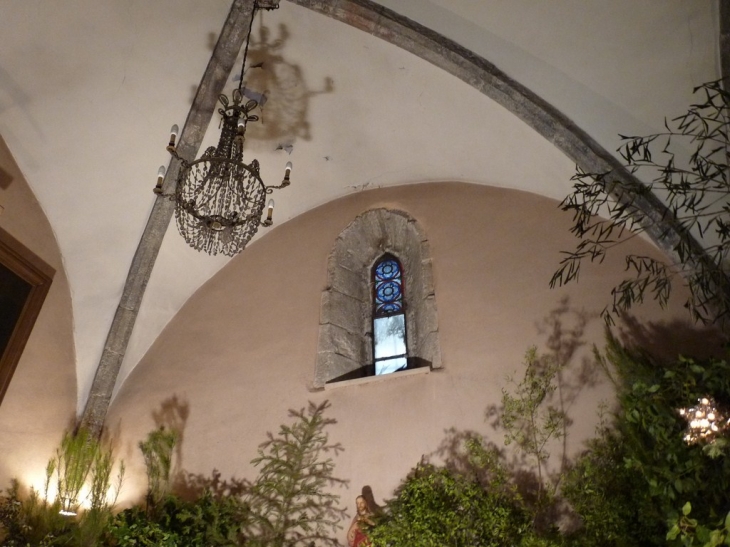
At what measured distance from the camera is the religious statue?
425cm

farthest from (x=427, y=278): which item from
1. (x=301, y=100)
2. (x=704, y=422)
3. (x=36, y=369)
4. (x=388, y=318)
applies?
(x=36, y=369)

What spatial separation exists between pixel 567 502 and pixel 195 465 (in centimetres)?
278

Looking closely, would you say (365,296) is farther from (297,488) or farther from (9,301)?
(9,301)

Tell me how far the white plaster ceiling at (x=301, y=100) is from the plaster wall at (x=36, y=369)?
0.10 meters

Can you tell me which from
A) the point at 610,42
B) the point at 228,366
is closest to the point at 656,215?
the point at 610,42

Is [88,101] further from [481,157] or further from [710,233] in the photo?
[710,233]

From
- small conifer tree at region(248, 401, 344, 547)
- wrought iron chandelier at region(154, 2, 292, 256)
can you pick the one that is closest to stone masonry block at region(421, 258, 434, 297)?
small conifer tree at region(248, 401, 344, 547)

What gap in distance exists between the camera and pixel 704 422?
321 cm

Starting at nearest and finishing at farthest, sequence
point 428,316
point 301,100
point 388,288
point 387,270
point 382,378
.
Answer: point 382,378
point 428,316
point 301,100
point 388,288
point 387,270

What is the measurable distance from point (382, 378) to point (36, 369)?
2.79m

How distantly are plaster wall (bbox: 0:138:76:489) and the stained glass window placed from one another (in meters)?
2.61

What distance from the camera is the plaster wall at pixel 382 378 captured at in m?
4.61

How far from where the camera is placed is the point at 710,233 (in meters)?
4.44

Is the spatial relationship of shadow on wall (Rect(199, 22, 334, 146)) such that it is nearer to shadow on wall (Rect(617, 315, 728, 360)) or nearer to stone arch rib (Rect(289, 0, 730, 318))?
stone arch rib (Rect(289, 0, 730, 318))
